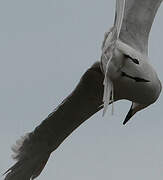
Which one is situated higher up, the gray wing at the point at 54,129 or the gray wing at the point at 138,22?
the gray wing at the point at 138,22

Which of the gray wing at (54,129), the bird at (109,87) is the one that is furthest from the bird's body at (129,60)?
the gray wing at (54,129)

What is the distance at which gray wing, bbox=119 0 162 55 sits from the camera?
896 inches

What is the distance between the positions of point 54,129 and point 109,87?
12.7ft

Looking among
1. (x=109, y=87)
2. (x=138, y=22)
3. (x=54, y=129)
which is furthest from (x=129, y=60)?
(x=54, y=129)

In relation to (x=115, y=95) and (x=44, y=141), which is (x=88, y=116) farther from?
(x=115, y=95)

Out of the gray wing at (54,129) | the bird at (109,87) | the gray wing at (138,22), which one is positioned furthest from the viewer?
the gray wing at (54,129)

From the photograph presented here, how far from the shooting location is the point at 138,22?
76.3 feet

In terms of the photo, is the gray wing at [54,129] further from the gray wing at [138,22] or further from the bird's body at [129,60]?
the gray wing at [138,22]

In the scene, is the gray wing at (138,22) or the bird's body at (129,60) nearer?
the bird's body at (129,60)

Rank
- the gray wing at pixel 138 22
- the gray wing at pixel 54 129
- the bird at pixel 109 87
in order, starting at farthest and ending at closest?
the gray wing at pixel 54 129, the gray wing at pixel 138 22, the bird at pixel 109 87

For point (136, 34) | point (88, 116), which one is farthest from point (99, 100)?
point (136, 34)

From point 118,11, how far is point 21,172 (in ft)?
18.5

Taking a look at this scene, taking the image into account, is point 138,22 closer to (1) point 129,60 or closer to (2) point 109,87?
(1) point 129,60

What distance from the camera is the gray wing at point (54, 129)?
24.5 metres
